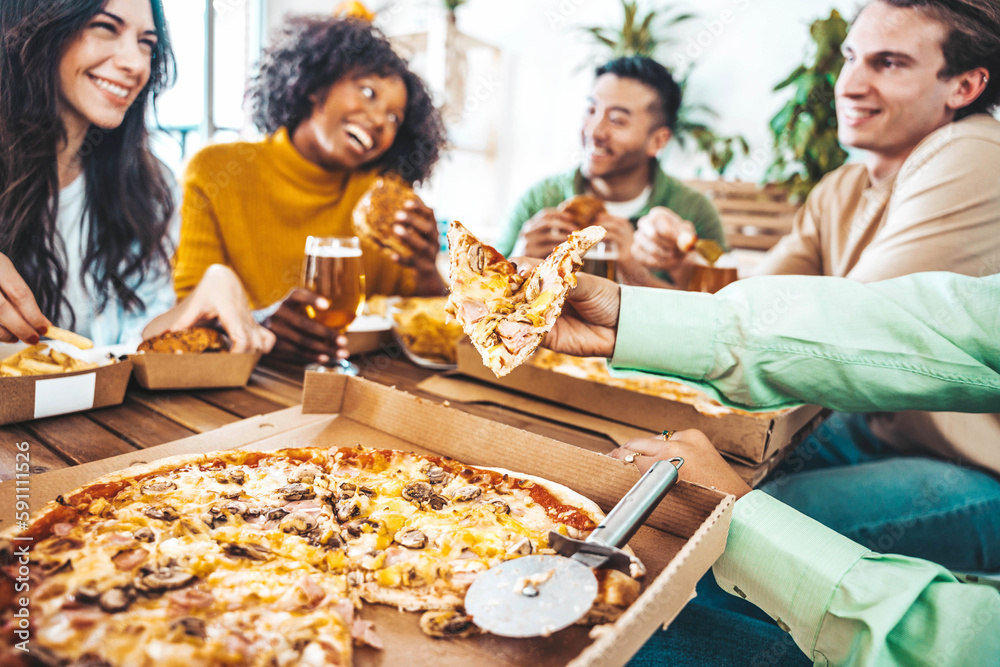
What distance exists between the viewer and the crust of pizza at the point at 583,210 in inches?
95.5

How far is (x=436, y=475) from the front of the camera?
1113mm

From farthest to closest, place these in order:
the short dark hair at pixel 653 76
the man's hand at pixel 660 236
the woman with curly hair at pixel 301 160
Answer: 1. the short dark hair at pixel 653 76
2. the woman with curly hair at pixel 301 160
3. the man's hand at pixel 660 236

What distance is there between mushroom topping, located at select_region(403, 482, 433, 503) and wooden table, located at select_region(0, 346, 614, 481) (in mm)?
363

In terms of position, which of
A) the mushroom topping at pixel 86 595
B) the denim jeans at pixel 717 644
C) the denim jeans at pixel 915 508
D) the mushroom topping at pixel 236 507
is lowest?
the denim jeans at pixel 717 644

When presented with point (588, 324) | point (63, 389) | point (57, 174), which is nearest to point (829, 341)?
point (588, 324)

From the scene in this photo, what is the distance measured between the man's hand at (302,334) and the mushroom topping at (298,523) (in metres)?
0.76

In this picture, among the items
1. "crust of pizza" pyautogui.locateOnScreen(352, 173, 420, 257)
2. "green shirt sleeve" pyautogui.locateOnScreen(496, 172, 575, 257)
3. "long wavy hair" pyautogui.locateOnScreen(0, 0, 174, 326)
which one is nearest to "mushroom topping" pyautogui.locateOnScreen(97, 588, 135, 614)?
"long wavy hair" pyautogui.locateOnScreen(0, 0, 174, 326)

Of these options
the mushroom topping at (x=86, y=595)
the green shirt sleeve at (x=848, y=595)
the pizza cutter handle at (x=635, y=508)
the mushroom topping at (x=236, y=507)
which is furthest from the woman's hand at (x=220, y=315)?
the green shirt sleeve at (x=848, y=595)

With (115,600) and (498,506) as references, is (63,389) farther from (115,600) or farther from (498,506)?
(498,506)

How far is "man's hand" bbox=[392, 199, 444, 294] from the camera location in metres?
2.11

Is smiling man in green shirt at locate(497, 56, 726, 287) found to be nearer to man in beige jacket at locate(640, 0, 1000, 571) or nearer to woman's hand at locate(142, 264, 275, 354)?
man in beige jacket at locate(640, 0, 1000, 571)

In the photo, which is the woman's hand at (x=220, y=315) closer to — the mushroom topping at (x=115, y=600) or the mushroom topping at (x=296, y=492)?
the mushroom topping at (x=296, y=492)

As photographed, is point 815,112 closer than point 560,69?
Yes

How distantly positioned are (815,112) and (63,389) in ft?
18.6
